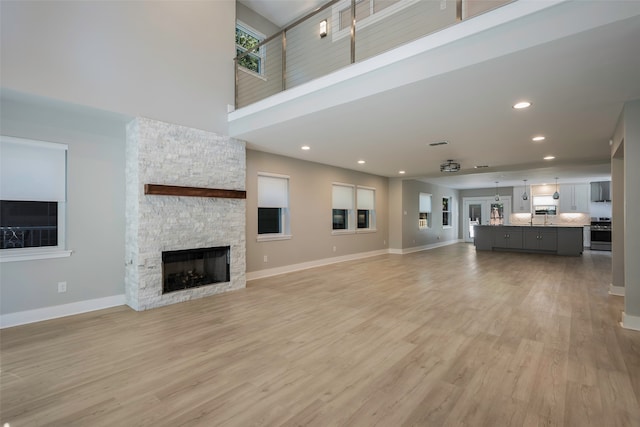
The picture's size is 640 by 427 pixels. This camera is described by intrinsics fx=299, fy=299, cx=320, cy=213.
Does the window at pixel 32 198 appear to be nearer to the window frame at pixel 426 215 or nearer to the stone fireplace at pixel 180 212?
the stone fireplace at pixel 180 212

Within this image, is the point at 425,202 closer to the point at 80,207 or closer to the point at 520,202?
the point at 520,202

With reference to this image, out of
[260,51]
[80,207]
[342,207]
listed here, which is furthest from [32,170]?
[342,207]

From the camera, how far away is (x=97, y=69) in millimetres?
3730

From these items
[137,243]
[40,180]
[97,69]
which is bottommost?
[137,243]

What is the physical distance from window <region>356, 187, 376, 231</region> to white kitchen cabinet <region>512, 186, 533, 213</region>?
7.26 meters

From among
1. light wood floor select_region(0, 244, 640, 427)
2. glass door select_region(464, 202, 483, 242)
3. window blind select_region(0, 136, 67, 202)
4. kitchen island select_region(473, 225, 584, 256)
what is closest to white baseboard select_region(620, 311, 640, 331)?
light wood floor select_region(0, 244, 640, 427)

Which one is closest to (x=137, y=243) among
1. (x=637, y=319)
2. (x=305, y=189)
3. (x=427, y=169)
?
(x=305, y=189)

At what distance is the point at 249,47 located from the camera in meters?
6.47

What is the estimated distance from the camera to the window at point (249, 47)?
6285 mm

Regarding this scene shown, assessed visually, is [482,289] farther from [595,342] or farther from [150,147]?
[150,147]

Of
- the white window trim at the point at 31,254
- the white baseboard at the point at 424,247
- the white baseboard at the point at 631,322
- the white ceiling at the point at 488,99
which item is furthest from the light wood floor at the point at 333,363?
the white baseboard at the point at 424,247

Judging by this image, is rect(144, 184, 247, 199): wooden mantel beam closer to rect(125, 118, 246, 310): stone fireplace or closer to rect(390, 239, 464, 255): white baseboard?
rect(125, 118, 246, 310): stone fireplace

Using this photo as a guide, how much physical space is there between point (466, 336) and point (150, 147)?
467 cm

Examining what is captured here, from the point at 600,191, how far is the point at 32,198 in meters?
15.9
